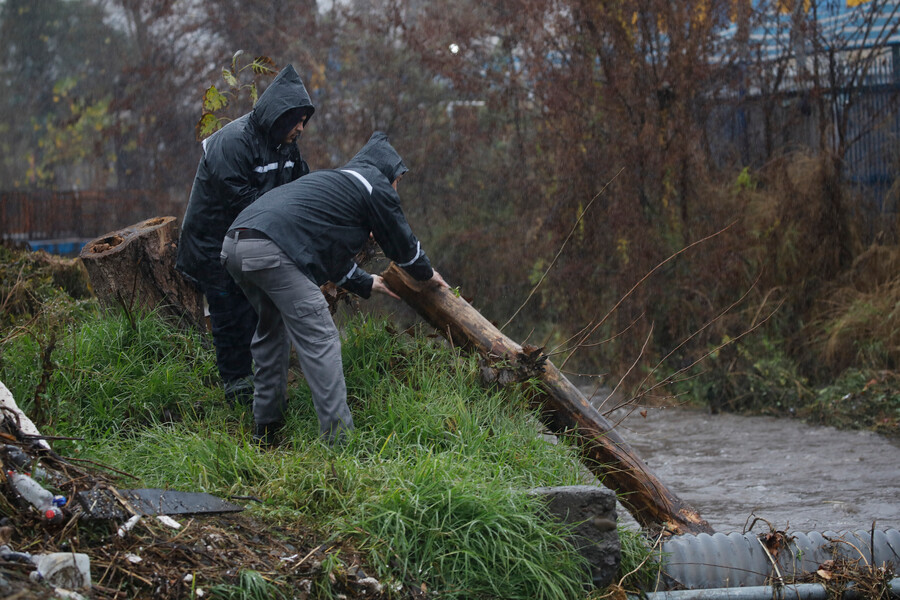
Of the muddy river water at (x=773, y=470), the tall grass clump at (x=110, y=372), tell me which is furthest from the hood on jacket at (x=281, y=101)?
the muddy river water at (x=773, y=470)

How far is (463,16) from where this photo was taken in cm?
1570

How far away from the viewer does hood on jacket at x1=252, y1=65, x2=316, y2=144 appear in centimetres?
528

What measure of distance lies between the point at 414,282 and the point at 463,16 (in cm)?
1110

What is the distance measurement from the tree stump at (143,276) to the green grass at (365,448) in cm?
19

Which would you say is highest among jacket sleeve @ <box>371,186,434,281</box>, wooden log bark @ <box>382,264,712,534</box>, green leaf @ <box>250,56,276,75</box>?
green leaf @ <box>250,56,276,75</box>

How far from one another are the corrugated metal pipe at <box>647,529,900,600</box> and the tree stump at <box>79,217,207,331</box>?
11.9 feet

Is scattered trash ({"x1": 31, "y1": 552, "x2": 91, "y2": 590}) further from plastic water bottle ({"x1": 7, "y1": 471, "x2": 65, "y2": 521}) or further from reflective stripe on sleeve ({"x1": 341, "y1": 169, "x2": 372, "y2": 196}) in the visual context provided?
reflective stripe on sleeve ({"x1": 341, "y1": 169, "x2": 372, "y2": 196})

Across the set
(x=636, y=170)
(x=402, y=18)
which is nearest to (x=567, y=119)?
(x=636, y=170)

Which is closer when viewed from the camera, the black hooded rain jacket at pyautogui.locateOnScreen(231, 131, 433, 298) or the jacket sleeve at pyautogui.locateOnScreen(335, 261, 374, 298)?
the black hooded rain jacket at pyautogui.locateOnScreen(231, 131, 433, 298)

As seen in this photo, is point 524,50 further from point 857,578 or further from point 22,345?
point 857,578

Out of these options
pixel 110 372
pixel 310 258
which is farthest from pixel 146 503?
pixel 110 372

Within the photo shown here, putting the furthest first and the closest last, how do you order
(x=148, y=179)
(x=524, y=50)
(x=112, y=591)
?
(x=148, y=179) < (x=524, y=50) < (x=112, y=591)

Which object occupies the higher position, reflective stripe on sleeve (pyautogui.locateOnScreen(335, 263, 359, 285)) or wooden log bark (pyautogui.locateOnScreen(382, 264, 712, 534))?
reflective stripe on sleeve (pyautogui.locateOnScreen(335, 263, 359, 285))

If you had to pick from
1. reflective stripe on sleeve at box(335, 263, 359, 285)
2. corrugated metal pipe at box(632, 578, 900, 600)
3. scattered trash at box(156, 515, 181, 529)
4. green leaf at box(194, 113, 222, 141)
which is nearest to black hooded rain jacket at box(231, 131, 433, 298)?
reflective stripe on sleeve at box(335, 263, 359, 285)
